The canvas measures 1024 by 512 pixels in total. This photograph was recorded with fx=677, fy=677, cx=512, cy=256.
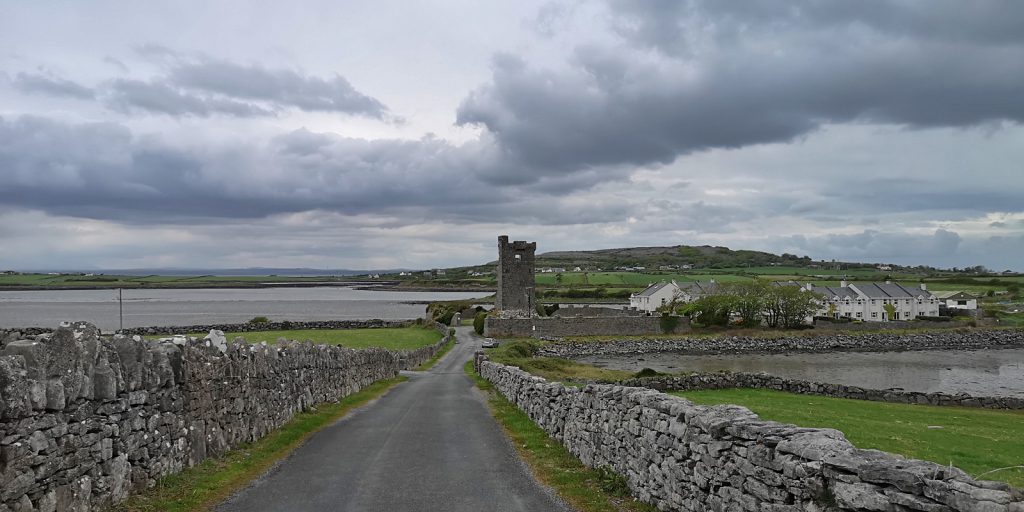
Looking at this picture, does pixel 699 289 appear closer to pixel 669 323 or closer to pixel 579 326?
pixel 669 323

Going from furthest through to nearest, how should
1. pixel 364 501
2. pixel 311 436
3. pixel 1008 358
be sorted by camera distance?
pixel 1008 358
pixel 311 436
pixel 364 501

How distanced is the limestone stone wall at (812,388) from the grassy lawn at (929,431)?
112 inches

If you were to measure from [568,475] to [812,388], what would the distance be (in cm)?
3151

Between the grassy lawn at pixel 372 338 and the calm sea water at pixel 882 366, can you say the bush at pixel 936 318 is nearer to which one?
the calm sea water at pixel 882 366

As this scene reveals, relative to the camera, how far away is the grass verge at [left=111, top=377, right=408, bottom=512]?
9.36m

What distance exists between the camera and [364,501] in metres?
10.0

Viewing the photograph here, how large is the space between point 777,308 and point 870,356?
26.5m

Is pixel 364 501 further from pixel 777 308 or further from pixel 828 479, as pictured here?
pixel 777 308

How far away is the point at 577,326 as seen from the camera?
80062mm

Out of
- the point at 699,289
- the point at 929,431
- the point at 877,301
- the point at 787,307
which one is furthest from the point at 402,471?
the point at 877,301

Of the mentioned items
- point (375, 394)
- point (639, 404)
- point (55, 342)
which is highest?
point (55, 342)

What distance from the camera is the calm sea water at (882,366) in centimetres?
4962

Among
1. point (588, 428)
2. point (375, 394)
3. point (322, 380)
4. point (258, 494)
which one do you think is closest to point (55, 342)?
point (258, 494)

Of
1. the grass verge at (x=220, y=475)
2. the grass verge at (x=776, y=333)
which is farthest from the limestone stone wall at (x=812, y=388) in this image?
the grass verge at (x=776, y=333)
